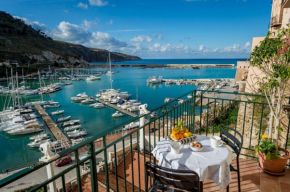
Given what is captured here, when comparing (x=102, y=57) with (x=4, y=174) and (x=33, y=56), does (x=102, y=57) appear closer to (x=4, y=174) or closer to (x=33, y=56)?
(x=33, y=56)

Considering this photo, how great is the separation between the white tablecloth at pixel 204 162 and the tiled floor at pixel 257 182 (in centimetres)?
100

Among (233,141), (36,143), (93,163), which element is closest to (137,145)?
(93,163)

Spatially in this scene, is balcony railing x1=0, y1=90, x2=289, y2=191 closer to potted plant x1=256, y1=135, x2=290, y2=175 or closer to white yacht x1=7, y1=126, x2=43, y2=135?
potted plant x1=256, y1=135, x2=290, y2=175

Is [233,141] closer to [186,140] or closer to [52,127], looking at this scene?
[186,140]

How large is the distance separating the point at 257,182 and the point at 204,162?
1719 millimetres

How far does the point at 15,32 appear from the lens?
7381cm

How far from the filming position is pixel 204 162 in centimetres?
185

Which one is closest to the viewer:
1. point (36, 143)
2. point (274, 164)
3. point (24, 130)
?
point (274, 164)

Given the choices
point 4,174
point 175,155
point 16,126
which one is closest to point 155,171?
point 175,155

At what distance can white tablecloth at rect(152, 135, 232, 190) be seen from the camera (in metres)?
1.81

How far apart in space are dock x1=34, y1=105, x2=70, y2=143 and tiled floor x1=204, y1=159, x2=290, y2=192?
1702 centimetres

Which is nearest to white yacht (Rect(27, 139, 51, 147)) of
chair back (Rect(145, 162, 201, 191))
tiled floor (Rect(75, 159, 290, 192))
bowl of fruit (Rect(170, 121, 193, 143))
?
tiled floor (Rect(75, 159, 290, 192))

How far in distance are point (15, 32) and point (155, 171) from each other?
9367cm

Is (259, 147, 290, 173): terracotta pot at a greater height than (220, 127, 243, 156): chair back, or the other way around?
(220, 127, 243, 156): chair back
